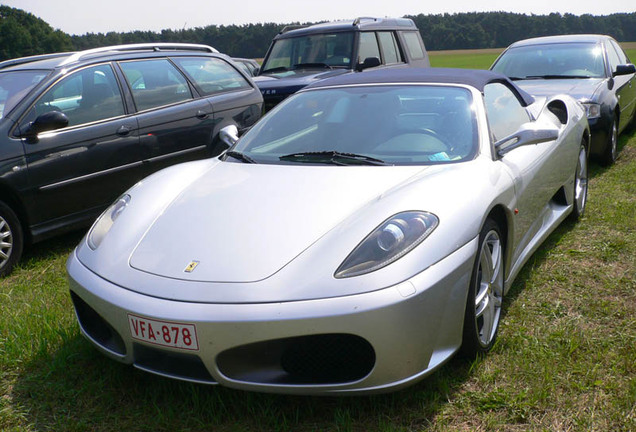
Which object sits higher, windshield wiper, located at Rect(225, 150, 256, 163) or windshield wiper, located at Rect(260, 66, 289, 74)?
windshield wiper, located at Rect(225, 150, 256, 163)

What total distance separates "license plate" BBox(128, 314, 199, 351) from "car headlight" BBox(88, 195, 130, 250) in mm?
658

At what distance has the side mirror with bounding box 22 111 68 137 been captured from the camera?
4266 millimetres

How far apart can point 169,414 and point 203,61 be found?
4368 mm

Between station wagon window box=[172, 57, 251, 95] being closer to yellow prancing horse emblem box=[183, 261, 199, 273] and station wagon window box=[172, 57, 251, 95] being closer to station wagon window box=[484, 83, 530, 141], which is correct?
station wagon window box=[484, 83, 530, 141]

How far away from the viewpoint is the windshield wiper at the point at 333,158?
303cm

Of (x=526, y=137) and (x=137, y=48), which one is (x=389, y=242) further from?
(x=137, y=48)

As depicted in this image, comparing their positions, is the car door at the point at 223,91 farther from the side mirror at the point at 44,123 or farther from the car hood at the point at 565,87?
the car hood at the point at 565,87

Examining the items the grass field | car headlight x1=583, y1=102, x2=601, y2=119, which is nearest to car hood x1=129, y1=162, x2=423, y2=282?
the grass field

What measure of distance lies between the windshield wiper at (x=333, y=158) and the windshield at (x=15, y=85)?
239 cm

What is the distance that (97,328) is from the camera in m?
2.62

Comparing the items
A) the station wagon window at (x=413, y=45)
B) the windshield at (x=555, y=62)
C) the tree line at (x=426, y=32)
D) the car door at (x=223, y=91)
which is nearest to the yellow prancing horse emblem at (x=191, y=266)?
the car door at (x=223, y=91)

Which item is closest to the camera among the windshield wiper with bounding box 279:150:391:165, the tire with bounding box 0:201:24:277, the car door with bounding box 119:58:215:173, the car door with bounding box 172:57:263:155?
the windshield wiper with bounding box 279:150:391:165

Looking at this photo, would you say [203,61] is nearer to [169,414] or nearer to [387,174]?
[387,174]

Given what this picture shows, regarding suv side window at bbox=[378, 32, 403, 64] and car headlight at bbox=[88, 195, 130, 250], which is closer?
car headlight at bbox=[88, 195, 130, 250]
